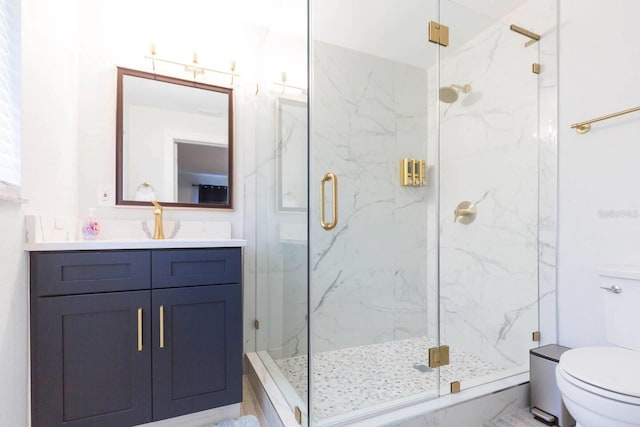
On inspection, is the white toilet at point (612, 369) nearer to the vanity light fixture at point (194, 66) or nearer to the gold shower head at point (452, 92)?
the gold shower head at point (452, 92)

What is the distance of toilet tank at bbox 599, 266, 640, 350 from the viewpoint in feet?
4.30

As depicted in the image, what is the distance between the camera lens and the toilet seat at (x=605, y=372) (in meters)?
0.95

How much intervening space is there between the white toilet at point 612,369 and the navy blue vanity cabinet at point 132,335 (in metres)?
1.36

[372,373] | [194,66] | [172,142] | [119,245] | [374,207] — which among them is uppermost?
[194,66]

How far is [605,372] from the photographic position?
3.42 ft

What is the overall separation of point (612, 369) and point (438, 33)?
179cm

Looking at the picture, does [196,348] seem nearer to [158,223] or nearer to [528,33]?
[158,223]

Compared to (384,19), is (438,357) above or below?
below

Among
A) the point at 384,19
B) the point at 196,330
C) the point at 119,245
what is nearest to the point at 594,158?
the point at 384,19

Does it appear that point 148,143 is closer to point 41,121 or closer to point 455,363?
point 41,121

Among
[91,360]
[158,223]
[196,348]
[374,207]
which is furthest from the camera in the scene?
[374,207]

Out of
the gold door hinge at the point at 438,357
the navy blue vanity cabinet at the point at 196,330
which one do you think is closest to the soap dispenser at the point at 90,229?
the navy blue vanity cabinet at the point at 196,330

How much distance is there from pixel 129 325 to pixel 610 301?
2151 millimetres

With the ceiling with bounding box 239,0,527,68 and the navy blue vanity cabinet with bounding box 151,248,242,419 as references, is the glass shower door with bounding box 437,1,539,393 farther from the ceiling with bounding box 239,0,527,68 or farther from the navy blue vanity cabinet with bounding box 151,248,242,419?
the navy blue vanity cabinet with bounding box 151,248,242,419
